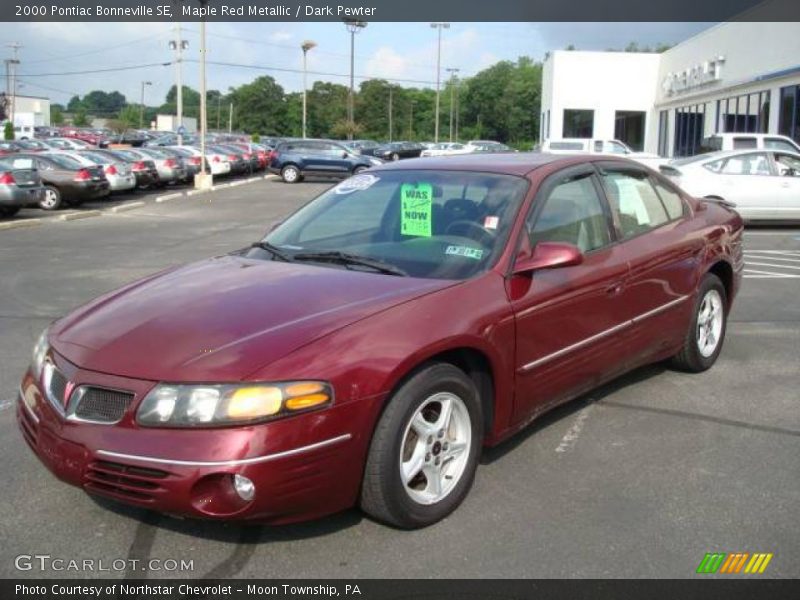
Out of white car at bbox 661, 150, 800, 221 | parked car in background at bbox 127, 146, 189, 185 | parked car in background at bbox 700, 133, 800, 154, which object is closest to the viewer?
white car at bbox 661, 150, 800, 221

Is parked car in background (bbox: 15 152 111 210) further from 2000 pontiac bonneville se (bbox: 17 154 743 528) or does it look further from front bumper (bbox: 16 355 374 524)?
front bumper (bbox: 16 355 374 524)

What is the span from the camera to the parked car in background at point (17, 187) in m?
18.0

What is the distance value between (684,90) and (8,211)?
99.6ft

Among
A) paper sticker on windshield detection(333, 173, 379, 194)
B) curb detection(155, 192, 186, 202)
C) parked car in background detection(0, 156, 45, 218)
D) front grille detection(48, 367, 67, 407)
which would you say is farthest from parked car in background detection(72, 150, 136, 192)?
front grille detection(48, 367, 67, 407)

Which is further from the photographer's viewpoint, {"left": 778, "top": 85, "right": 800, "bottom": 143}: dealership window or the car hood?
{"left": 778, "top": 85, "right": 800, "bottom": 143}: dealership window

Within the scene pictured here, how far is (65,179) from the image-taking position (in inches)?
861

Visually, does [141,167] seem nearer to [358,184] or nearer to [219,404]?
[358,184]

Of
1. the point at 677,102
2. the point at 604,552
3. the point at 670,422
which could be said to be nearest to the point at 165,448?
the point at 604,552

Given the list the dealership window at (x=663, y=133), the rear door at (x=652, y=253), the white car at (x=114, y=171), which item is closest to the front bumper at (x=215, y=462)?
the rear door at (x=652, y=253)

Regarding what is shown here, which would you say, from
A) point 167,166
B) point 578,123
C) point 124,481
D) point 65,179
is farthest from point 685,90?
→ point 124,481

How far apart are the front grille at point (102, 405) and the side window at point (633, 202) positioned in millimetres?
2987

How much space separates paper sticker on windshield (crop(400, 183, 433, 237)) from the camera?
4.29m

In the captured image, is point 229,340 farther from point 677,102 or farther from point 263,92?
point 263,92
